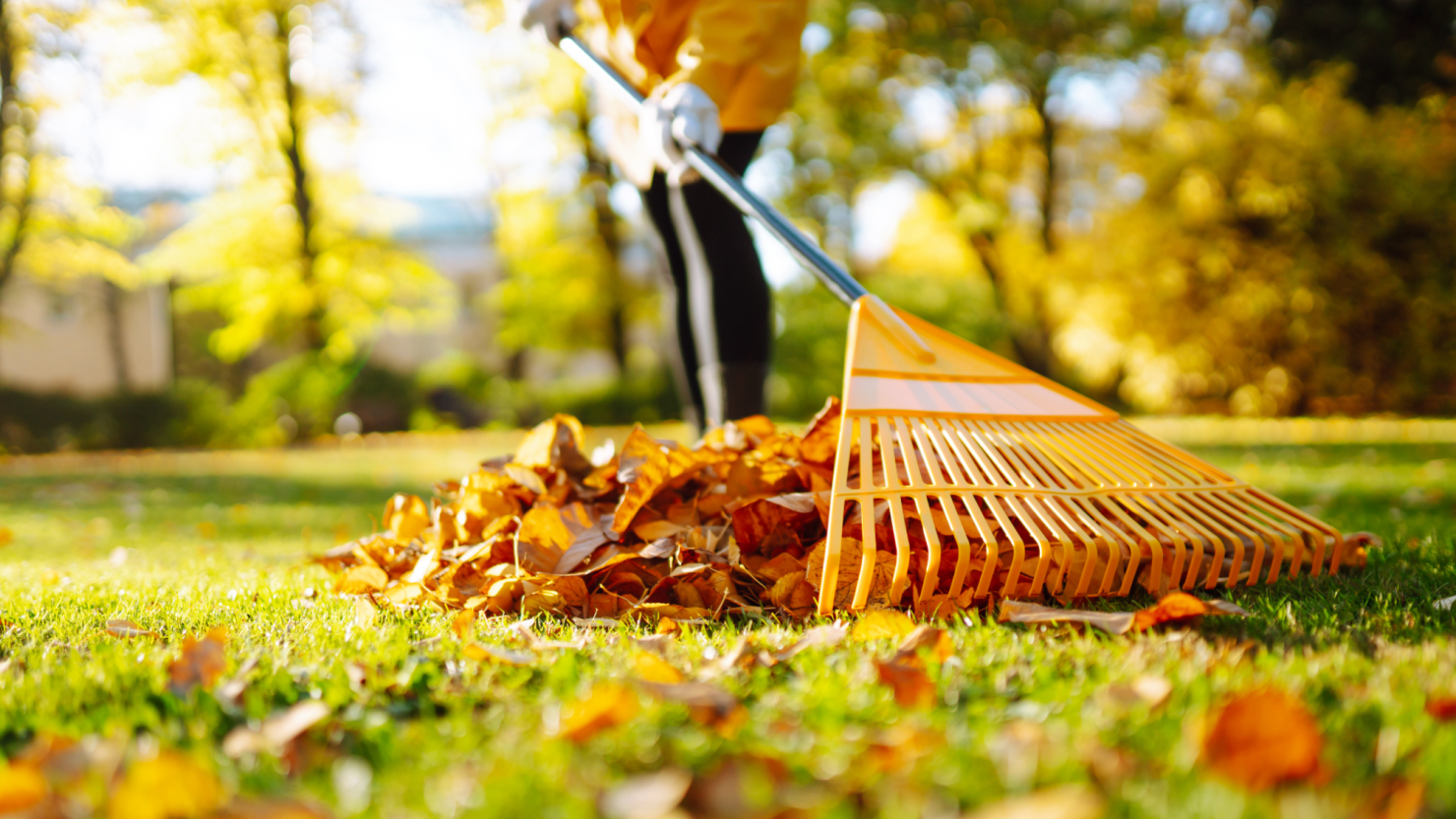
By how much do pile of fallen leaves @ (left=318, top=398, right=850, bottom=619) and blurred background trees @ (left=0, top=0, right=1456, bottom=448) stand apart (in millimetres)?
8160

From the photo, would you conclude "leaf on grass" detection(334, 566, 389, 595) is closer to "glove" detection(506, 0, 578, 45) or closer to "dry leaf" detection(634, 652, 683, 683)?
"dry leaf" detection(634, 652, 683, 683)

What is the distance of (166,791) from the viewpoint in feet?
2.69

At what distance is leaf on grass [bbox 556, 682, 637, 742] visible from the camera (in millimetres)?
962

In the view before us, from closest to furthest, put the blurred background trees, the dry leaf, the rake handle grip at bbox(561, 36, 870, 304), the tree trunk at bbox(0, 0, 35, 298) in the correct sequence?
the dry leaf, the rake handle grip at bbox(561, 36, 870, 304), the blurred background trees, the tree trunk at bbox(0, 0, 35, 298)

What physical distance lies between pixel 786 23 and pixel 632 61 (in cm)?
50

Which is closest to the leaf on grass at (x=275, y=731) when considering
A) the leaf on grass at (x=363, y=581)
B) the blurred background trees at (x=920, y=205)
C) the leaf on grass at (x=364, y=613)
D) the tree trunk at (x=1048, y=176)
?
the leaf on grass at (x=364, y=613)

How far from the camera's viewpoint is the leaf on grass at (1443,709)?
97cm

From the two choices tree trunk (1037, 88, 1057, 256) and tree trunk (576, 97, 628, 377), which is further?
tree trunk (1037, 88, 1057, 256)

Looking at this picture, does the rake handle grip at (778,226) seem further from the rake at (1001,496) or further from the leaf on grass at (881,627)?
the leaf on grass at (881,627)

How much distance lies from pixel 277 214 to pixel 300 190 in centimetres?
79

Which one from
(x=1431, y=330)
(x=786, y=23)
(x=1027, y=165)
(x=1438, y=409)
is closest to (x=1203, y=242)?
(x=1431, y=330)

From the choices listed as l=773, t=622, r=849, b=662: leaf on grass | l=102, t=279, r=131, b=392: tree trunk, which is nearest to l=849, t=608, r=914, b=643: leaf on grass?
l=773, t=622, r=849, b=662: leaf on grass

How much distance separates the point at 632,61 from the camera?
283 cm

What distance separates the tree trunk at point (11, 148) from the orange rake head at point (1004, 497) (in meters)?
13.5
